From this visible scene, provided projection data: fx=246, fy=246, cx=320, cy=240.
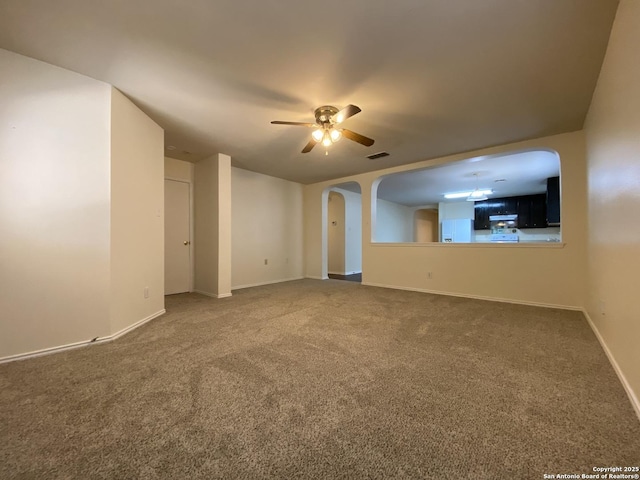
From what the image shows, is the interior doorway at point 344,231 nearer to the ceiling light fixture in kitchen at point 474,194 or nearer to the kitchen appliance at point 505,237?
the ceiling light fixture in kitchen at point 474,194

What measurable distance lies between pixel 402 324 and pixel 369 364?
1.09 m

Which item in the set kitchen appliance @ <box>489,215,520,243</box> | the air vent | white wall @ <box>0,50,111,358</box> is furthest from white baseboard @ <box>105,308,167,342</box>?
kitchen appliance @ <box>489,215,520,243</box>

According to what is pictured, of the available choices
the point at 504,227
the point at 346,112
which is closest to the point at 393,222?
the point at 504,227

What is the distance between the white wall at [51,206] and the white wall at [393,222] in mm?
6825

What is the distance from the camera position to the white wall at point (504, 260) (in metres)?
3.35

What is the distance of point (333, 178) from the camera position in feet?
19.3

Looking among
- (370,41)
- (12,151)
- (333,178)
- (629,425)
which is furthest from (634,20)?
(333,178)

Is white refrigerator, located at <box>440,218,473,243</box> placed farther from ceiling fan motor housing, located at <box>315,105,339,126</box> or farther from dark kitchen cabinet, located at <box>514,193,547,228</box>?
ceiling fan motor housing, located at <box>315,105,339,126</box>

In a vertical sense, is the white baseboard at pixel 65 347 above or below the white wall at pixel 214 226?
below

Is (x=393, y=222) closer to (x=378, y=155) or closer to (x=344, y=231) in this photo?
(x=344, y=231)

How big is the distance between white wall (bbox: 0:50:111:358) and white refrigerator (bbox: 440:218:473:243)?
30.0 feet

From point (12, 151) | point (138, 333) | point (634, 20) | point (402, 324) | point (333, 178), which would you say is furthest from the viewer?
point (333, 178)

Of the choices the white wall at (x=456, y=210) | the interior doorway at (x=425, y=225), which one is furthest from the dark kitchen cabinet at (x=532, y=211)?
the interior doorway at (x=425, y=225)

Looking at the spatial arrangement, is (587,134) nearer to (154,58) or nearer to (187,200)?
(154,58)
